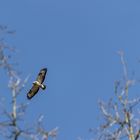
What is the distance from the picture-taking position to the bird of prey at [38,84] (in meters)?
12.1

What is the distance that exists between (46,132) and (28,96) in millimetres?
2282

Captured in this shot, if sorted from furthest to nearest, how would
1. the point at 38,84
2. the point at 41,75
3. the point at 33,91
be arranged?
1. the point at 41,75
2. the point at 38,84
3. the point at 33,91

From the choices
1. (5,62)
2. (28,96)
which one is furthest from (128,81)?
(5,62)

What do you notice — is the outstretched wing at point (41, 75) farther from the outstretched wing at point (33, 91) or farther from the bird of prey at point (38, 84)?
the outstretched wing at point (33, 91)

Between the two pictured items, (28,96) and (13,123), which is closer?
(13,123)

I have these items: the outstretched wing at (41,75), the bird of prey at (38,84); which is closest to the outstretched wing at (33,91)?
the bird of prey at (38,84)

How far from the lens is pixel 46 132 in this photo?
31.5 feet

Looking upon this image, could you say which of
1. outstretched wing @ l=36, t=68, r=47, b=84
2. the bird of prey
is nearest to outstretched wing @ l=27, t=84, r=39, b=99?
the bird of prey

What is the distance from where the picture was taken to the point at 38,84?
12312mm

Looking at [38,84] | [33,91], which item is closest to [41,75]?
[38,84]

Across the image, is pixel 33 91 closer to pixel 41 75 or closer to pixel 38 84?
pixel 38 84

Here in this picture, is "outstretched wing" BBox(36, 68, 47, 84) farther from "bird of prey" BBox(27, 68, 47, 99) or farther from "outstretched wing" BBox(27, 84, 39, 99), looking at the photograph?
"outstretched wing" BBox(27, 84, 39, 99)

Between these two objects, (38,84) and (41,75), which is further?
(41,75)

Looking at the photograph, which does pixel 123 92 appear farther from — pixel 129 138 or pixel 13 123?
pixel 13 123
